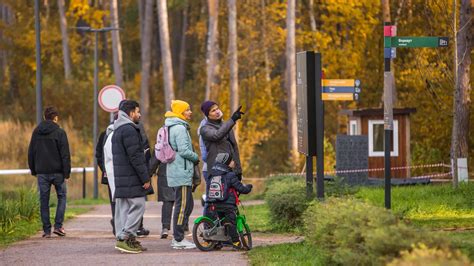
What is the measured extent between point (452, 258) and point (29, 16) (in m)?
58.3

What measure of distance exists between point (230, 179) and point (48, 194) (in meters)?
4.34

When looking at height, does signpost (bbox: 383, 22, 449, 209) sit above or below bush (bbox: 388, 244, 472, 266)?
above

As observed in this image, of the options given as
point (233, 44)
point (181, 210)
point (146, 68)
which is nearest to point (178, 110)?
point (181, 210)

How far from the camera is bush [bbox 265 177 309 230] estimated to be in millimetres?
19141

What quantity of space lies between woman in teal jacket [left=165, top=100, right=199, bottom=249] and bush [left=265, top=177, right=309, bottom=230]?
2178 mm

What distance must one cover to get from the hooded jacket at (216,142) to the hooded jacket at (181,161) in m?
0.26

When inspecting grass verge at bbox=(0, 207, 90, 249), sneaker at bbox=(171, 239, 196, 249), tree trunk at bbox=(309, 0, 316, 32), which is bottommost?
grass verge at bbox=(0, 207, 90, 249)

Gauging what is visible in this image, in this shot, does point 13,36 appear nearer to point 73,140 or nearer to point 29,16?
point 29,16

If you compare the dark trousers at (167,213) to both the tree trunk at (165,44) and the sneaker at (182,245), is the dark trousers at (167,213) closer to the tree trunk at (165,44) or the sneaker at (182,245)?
the sneaker at (182,245)

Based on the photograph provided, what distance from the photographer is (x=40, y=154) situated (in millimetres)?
19516

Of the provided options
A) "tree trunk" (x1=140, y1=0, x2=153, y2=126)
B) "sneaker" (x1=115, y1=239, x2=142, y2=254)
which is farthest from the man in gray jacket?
"tree trunk" (x1=140, y1=0, x2=153, y2=126)

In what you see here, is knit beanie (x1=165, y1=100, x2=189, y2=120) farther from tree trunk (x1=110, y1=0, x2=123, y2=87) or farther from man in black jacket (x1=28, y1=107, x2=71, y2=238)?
tree trunk (x1=110, y1=0, x2=123, y2=87)

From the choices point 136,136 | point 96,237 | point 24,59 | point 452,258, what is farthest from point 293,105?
point 452,258

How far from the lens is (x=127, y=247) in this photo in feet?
54.7
